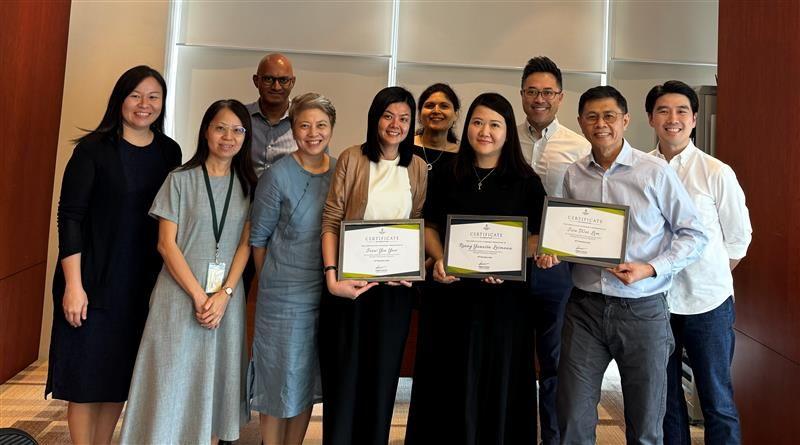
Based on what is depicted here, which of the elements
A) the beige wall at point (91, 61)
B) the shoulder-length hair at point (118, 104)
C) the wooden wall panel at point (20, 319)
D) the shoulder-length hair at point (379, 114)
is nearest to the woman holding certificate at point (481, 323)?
the shoulder-length hair at point (379, 114)

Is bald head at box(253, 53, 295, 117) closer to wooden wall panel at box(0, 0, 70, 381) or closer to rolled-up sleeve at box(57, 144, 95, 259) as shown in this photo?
rolled-up sleeve at box(57, 144, 95, 259)

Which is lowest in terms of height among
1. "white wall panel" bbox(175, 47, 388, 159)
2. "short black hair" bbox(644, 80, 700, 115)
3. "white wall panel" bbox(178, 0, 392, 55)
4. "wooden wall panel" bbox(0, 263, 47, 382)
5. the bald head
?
"wooden wall panel" bbox(0, 263, 47, 382)

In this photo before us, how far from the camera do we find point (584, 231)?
6.01 ft

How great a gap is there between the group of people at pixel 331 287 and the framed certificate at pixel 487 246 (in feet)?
0.28

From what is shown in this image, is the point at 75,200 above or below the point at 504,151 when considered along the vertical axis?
below

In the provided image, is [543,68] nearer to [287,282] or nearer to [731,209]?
[731,209]

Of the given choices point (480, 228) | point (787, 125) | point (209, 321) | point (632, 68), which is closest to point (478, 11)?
point (632, 68)

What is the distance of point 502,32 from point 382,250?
126 inches

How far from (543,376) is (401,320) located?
83cm

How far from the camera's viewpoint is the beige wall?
402 centimetres

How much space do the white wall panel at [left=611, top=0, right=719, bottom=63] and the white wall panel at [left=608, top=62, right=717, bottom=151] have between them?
7 centimetres

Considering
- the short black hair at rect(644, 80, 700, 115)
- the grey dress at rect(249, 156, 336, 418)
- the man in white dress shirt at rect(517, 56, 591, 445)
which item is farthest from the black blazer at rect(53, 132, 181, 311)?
the short black hair at rect(644, 80, 700, 115)

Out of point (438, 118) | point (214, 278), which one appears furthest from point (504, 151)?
point (214, 278)

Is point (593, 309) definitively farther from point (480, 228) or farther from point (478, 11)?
point (478, 11)
